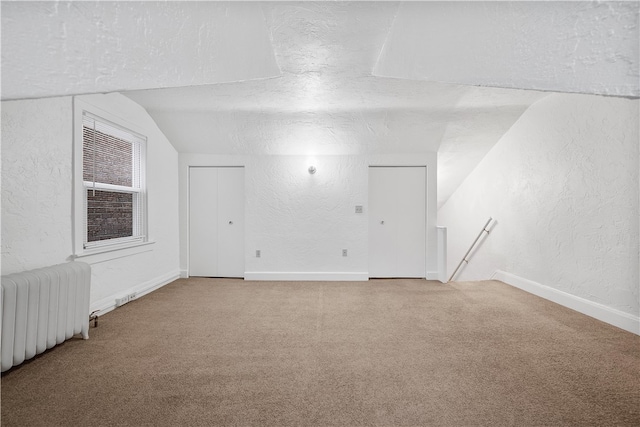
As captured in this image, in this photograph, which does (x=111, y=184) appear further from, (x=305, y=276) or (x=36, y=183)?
(x=305, y=276)

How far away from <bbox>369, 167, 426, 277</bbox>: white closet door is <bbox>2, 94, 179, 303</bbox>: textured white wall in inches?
143

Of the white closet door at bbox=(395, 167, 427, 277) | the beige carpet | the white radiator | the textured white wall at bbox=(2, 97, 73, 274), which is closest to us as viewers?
the beige carpet

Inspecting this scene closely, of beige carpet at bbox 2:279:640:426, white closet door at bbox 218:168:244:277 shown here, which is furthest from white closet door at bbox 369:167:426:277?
white closet door at bbox 218:168:244:277

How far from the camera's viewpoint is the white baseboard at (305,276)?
541 cm

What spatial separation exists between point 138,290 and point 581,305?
208 inches

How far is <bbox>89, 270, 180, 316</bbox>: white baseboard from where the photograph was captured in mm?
3561

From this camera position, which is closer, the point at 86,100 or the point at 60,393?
the point at 60,393

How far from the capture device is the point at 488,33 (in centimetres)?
128

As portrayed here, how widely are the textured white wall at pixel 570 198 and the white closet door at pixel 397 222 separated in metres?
1.19

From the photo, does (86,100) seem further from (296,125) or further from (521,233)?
(521,233)

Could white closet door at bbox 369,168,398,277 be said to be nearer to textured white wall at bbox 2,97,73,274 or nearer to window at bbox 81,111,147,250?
window at bbox 81,111,147,250

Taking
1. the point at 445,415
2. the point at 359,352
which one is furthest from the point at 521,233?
the point at 445,415

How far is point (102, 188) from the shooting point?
3734 mm

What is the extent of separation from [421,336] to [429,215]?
2.81 metres
